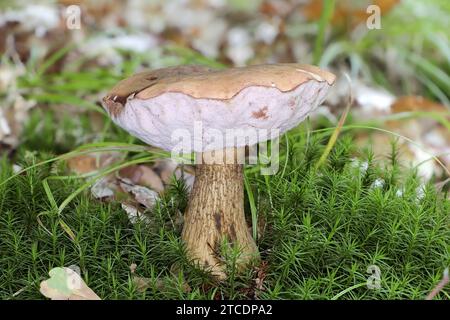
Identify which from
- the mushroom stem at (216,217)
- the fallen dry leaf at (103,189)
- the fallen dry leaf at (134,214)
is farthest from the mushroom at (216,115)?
the fallen dry leaf at (103,189)

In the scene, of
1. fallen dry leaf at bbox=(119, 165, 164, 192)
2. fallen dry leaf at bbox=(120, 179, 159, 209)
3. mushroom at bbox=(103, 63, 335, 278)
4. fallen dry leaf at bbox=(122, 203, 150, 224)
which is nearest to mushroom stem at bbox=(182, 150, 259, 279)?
mushroom at bbox=(103, 63, 335, 278)

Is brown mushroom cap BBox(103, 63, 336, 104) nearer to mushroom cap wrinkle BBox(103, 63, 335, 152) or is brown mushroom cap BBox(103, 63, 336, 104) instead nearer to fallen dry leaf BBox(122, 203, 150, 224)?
mushroom cap wrinkle BBox(103, 63, 335, 152)

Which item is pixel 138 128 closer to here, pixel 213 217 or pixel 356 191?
pixel 213 217

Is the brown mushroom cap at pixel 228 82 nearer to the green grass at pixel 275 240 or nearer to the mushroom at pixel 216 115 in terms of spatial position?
the mushroom at pixel 216 115

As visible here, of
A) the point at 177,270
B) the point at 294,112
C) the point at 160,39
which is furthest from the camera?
the point at 160,39

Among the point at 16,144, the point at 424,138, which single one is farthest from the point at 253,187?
the point at 424,138

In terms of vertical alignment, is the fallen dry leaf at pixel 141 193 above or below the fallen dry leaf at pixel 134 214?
below

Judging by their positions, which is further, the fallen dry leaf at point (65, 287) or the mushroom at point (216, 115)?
the fallen dry leaf at point (65, 287)
